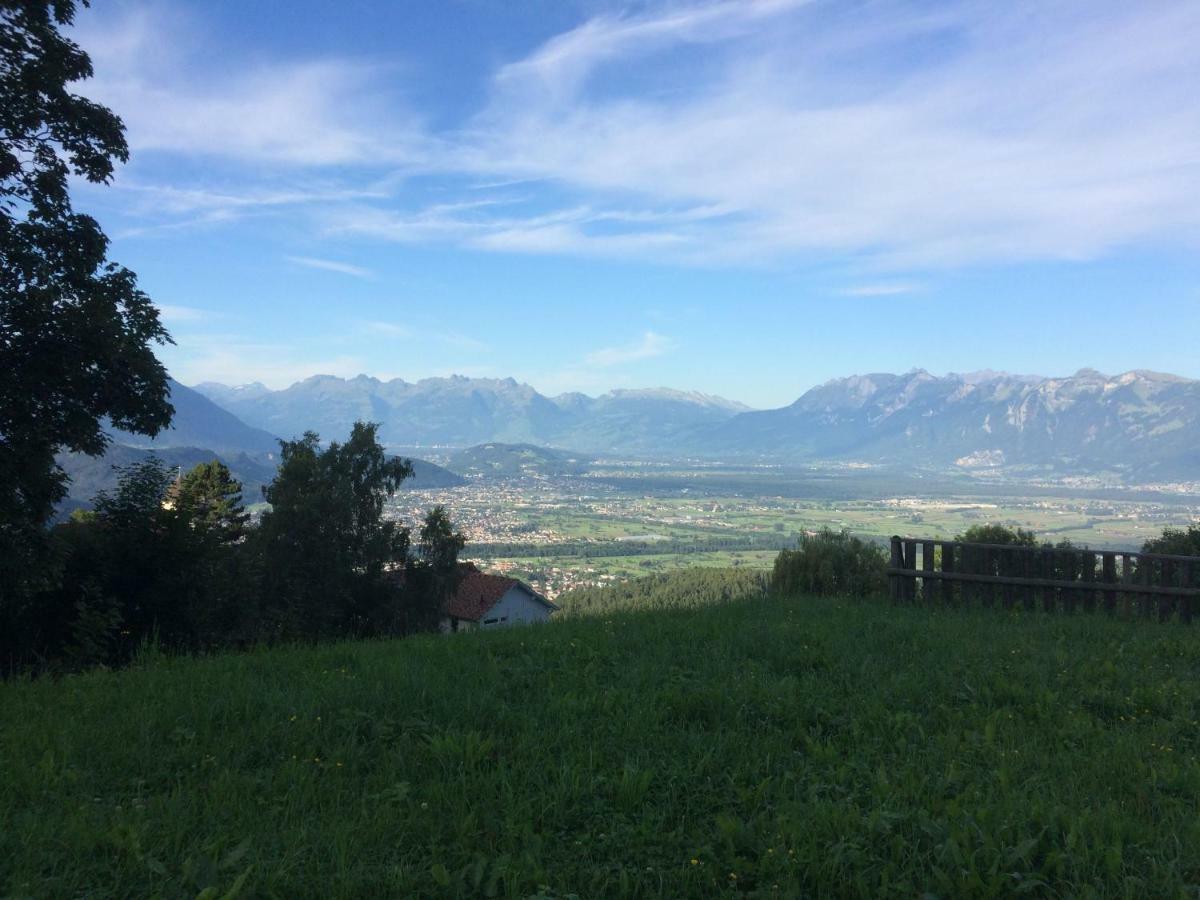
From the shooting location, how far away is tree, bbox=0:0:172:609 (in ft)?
36.6

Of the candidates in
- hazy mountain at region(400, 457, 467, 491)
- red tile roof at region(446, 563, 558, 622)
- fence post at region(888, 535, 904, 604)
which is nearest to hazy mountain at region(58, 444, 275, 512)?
red tile roof at region(446, 563, 558, 622)

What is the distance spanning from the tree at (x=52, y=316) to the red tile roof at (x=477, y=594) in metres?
21.9

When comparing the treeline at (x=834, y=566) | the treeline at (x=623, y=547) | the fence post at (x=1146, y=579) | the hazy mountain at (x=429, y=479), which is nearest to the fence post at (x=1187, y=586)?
the fence post at (x=1146, y=579)

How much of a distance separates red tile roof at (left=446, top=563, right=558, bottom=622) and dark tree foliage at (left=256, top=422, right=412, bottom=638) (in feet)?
13.5

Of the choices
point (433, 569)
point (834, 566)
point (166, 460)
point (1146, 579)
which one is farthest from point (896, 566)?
point (166, 460)

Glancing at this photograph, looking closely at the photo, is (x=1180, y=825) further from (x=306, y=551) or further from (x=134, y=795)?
(x=306, y=551)

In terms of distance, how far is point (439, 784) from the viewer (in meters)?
4.31

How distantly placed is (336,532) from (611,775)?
27.4 m

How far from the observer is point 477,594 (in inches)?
1580

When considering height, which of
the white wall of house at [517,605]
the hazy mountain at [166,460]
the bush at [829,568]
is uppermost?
the hazy mountain at [166,460]

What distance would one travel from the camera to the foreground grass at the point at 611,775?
3484 mm

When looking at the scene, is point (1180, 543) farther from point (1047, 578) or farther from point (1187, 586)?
point (1047, 578)

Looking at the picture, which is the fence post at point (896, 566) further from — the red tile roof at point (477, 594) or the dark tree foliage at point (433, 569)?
the red tile roof at point (477, 594)

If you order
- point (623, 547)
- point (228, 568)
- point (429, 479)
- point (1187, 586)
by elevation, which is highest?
point (1187, 586)
